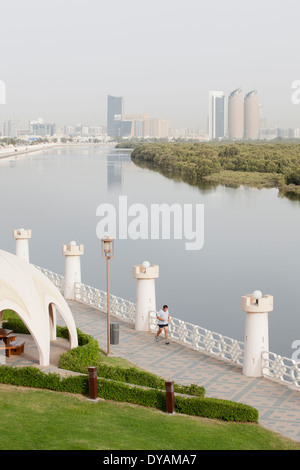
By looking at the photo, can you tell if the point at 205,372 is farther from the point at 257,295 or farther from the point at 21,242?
the point at 21,242

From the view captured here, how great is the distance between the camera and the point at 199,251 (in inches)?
1233

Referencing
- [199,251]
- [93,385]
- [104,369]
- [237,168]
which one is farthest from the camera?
[237,168]

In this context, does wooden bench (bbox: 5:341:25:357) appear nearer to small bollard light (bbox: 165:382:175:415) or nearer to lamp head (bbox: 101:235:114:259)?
lamp head (bbox: 101:235:114:259)

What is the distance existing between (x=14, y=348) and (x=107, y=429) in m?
3.85

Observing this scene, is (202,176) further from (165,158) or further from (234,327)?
(234,327)

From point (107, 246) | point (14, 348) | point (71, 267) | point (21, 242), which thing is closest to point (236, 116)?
point (21, 242)

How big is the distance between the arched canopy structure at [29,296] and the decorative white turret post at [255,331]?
3.47 meters

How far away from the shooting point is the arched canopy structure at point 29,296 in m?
10.5

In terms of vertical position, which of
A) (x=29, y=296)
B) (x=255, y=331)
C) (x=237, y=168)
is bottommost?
(x=255, y=331)

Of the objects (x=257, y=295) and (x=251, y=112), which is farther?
(x=251, y=112)

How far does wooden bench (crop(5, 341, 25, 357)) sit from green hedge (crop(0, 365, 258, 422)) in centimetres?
110

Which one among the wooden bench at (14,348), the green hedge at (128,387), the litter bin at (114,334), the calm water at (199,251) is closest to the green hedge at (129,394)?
the green hedge at (128,387)

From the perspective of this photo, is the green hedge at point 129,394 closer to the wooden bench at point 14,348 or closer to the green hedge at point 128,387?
the green hedge at point 128,387
